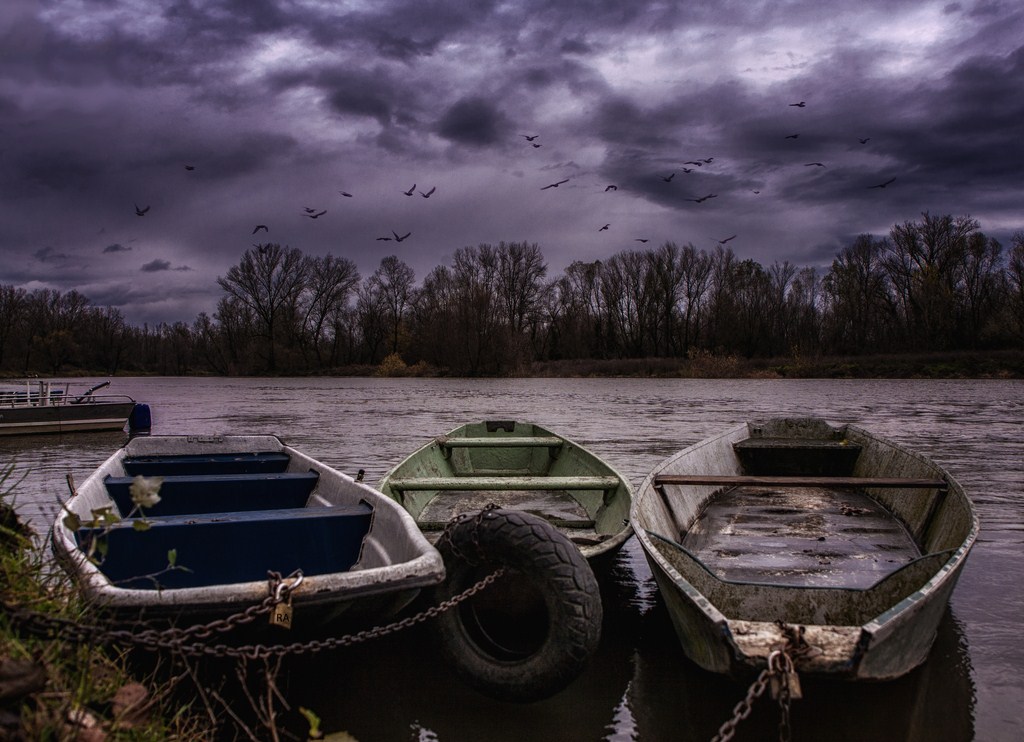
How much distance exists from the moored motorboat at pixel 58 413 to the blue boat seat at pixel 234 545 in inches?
627

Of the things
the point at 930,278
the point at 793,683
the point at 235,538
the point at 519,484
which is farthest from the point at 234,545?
the point at 930,278

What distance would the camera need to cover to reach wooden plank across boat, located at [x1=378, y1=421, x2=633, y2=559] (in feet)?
18.9

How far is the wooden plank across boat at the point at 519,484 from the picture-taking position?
18.9 ft

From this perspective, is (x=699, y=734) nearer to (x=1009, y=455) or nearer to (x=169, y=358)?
(x=1009, y=455)

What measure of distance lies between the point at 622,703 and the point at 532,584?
1.06 metres

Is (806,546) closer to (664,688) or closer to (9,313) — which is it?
(664,688)

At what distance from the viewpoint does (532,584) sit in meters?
3.72

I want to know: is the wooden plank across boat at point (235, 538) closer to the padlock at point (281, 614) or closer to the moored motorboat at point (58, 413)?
the padlock at point (281, 614)

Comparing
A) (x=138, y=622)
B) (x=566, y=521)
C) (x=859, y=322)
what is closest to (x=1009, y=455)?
(x=566, y=521)

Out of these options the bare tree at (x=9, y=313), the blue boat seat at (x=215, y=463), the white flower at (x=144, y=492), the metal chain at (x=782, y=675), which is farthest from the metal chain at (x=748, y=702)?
the bare tree at (x=9, y=313)

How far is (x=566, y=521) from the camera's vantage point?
6.27 metres

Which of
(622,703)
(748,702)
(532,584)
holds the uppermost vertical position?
(532,584)

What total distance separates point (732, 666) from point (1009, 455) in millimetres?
13297

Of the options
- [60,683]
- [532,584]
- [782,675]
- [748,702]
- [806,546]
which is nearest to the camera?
[60,683]
